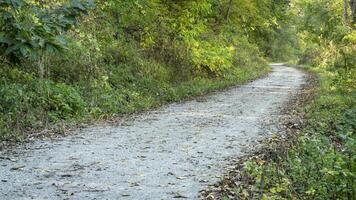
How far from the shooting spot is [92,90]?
13156mm

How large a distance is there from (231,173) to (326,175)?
4.78 ft

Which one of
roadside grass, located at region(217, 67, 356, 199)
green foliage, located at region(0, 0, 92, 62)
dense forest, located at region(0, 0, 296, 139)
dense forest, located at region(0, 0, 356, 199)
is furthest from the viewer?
dense forest, located at region(0, 0, 296, 139)

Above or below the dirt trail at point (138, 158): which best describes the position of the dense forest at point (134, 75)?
above

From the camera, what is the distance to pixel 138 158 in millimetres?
7684

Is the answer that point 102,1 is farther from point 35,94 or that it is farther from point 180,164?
point 180,164

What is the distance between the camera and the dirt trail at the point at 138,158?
6031 millimetres

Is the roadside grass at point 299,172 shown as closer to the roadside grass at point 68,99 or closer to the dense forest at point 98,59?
the roadside grass at point 68,99

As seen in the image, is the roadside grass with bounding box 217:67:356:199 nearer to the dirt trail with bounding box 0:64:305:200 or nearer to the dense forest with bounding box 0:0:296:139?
the dirt trail with bounding box 0:64:305:200

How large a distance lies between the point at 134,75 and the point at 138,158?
8.51 m

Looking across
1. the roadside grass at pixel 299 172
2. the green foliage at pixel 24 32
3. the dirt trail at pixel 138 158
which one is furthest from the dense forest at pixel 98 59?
the roadside grass at pixel 299 172

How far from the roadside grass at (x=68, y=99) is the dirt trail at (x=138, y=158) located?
0.89m

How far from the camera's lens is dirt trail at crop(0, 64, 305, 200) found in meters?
6.03

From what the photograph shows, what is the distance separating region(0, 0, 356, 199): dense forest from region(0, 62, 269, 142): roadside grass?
3 cm

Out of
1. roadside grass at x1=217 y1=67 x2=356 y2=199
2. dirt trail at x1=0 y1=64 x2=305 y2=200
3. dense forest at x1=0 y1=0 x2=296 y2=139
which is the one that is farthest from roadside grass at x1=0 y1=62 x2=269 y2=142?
roadside grass at x1=217 y1=67 x2=356 y2=199
